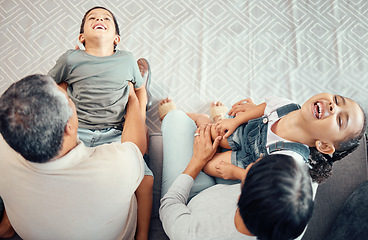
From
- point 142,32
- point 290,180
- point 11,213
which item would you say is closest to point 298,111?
point 290,180

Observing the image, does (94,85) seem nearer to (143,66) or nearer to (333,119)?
(143,66)

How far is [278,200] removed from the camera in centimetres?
59

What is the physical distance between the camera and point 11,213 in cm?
76

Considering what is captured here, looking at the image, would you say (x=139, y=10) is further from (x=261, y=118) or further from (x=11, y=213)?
(x=11, y=213)

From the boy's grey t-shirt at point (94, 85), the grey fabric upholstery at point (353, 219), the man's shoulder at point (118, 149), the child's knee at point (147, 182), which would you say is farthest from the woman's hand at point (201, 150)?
the grey fabric upholstery at point (353, 219)

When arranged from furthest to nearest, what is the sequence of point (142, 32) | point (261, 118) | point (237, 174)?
1. point (142, 32)
2. point (261, 118)
3. point (237, 174)

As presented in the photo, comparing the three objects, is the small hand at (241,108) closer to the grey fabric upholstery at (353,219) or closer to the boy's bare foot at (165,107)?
the boy's bare foot at (165,107)

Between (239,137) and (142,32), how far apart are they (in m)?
0.91

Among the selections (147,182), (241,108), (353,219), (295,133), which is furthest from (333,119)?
(147,182)

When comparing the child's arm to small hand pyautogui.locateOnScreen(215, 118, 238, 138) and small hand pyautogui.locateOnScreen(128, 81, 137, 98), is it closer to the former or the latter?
small hand pyautogui.locateOnScreen(215, 118, 238, 138)

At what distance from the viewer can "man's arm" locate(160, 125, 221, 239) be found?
812mm

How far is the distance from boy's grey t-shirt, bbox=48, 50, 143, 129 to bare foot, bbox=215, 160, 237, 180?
0.48 meters

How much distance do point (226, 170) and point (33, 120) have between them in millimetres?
624

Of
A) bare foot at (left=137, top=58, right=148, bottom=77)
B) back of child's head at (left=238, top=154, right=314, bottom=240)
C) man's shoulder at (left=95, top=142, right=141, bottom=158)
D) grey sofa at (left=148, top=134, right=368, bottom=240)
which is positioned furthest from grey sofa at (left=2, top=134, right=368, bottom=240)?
bare foot at (left=137, top=58, right=148, bottom=77)
